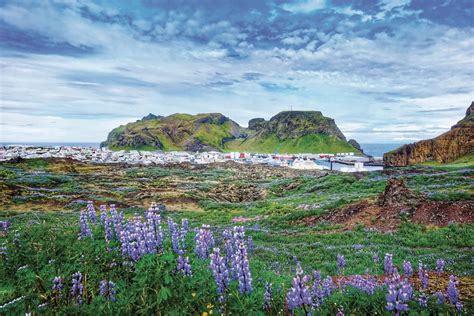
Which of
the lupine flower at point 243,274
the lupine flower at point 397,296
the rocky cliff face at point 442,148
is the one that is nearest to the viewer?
the lupine flower at point 397,296

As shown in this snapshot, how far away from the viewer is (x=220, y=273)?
4.58m

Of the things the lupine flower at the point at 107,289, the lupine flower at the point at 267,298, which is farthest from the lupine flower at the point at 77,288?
the lupine flower at the point at 267,298

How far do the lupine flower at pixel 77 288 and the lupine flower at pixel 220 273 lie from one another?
2.39 metres

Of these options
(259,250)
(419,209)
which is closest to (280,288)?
(259,250)

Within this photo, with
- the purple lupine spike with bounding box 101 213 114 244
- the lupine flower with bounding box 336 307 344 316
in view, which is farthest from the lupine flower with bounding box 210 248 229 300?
the purple lupine spike with bounding box 101 213 114 244

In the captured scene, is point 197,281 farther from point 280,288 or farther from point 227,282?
point 280,288

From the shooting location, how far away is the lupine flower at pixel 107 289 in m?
5.10

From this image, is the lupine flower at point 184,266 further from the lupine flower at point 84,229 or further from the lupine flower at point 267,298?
the lupine flower at point 84,229

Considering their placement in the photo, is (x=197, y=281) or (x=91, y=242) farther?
(x=91, y=242)

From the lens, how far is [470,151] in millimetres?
58750

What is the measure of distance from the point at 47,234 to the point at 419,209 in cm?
1959

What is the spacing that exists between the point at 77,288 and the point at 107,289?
598 mm

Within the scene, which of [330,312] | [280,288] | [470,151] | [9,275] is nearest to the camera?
[330,312]

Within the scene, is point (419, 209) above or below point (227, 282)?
below
